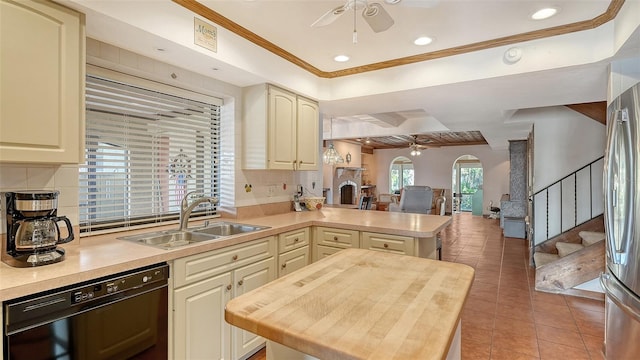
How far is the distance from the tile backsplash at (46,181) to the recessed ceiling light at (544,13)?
3.19 metres

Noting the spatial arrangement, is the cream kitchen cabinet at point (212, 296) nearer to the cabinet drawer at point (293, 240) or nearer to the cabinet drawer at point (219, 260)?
the cabinet drawer at point (219, 260)

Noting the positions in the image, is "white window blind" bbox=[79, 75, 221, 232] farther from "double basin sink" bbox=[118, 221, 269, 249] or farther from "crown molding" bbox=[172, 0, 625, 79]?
"crown molding" bbox=[172, 0, 625, 79]

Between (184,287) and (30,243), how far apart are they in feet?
2.46

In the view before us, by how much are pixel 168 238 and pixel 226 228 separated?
52 centimetres

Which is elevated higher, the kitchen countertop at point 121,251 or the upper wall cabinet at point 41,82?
the upper wall cabinet at point 41,82

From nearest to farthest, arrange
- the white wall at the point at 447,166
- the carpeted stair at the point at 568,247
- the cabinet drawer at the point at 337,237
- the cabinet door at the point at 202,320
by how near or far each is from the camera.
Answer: the cabinet door at the point at 202,320 → the cabinet drawer at the point at 337,237 → the carpeted stair at the point at 568,247 → the white wall at the point at 447,166

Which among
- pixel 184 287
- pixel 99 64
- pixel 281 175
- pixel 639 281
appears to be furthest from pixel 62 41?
pixel 639 281

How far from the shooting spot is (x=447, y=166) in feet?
37.4

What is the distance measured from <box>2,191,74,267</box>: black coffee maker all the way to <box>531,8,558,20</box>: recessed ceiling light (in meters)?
3.12

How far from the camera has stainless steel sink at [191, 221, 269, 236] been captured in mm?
2599

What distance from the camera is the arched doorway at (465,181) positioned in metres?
12.0

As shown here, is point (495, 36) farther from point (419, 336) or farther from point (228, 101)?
point (419, 336)

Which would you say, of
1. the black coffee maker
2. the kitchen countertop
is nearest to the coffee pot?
the black coffee maker

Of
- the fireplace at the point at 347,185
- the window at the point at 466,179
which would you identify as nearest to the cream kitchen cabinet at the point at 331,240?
the fireplace at the point at 347,185
